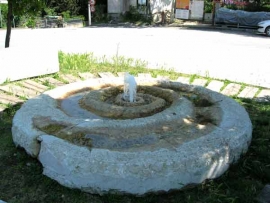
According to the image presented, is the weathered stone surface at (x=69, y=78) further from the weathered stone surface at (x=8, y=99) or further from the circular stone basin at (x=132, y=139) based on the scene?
the circular stone basin at (x=132, y=139)

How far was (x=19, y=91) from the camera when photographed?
6.24m

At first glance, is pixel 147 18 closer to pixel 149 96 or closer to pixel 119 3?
pixel 119 3

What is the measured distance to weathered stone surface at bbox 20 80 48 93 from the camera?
6439 millimetres

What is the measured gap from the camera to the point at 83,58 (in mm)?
8516

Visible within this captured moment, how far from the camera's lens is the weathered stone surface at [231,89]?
21.6 feet

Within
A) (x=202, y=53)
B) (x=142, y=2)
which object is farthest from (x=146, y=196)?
(x=142, y=2)

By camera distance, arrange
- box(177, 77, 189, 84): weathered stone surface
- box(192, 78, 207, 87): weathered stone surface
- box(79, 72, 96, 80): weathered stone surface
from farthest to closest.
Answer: box(79, 72, 96, 80): weathered stone surface, box(177, 77, 189, 84): weathered stone surface, box(192, 78, 207, 87): weathered stone surface

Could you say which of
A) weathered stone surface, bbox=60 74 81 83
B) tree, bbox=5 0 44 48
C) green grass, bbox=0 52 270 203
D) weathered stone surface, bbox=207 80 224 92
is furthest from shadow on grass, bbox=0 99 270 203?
tree, bbox=5 0 44 48

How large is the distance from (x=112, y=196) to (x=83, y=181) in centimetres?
34

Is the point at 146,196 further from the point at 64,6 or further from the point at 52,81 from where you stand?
the point at 64,6

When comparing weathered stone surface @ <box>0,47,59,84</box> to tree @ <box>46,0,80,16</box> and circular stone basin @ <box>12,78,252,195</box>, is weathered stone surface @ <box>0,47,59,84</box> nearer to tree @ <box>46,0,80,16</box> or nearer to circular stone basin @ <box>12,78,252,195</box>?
circular stone basin @ <box>12,78,252,195</box>

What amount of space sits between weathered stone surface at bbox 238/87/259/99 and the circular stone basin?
5.14 ft

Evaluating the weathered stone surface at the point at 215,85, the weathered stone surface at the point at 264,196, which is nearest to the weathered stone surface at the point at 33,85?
the weathered stone surface at the point at 215,85

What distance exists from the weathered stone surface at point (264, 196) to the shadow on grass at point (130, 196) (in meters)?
0.06
